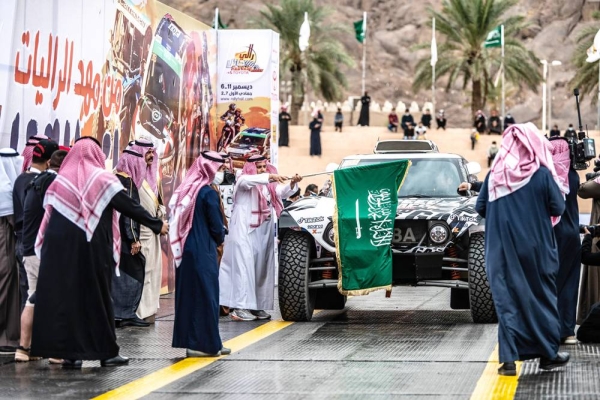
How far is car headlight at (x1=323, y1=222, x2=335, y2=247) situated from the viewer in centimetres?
1307

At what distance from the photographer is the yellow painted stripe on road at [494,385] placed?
26.6 feet

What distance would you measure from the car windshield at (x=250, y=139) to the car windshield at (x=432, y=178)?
13.9 feet

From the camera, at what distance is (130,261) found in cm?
1320

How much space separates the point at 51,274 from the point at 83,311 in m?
0.39

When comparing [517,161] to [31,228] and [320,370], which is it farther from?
[31,228]

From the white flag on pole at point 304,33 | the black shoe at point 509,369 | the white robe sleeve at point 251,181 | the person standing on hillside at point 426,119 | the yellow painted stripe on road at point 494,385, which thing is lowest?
the yellow painted stripe on road at point 494,385

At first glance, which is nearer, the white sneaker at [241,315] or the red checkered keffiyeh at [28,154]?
the red checkered keffiyeh at [28,154]

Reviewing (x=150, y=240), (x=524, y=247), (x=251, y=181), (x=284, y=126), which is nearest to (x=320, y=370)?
(x=524, y=247)

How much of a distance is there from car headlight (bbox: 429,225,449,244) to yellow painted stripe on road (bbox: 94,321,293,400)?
6.88ft

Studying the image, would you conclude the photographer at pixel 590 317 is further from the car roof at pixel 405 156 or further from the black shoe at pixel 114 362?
the black shoe at pixel 114 362

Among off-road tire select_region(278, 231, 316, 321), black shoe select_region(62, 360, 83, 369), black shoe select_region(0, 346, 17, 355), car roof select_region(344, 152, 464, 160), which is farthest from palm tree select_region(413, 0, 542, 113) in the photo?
black shoe select_region(62, 360, 83, 369)

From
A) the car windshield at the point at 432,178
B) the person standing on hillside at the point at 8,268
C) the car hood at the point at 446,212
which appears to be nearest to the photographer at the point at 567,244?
the car hood at the point at 446,212

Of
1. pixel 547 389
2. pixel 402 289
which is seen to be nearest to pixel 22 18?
pixel 547 389

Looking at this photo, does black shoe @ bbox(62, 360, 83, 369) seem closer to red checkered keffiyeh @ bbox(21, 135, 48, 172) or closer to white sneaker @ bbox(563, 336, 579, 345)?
red checkered keffiyeh @ bbox(21, 135, 48, 172)
